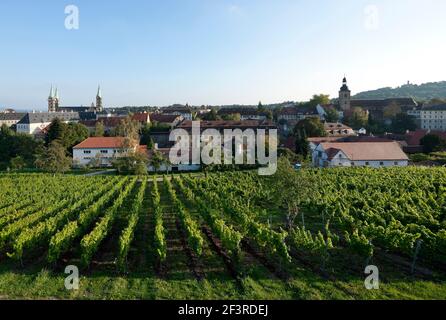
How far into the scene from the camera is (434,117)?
302ft

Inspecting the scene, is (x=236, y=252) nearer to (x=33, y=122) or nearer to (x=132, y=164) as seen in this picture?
(x=132, y=164)

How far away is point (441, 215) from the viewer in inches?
859

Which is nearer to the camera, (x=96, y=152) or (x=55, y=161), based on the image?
(x=55, y=161)

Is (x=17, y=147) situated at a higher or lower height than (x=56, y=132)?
lower

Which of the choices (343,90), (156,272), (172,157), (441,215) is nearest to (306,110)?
(343,90)

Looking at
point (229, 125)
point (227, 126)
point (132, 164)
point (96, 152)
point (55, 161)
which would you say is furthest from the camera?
point (229, 125)

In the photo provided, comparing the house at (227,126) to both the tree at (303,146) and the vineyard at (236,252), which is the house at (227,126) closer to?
the tree at (303,146)

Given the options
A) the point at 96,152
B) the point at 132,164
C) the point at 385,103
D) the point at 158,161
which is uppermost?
the point at 385,103

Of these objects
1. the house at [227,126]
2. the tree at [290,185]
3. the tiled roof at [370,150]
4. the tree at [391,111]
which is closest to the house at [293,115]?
the tree at [391,111]

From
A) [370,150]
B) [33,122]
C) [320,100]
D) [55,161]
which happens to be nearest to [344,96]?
[320,100]

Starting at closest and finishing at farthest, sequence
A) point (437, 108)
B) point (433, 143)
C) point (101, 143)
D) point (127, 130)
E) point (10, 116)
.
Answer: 1. point (101, 143)
2. point (433, 143)
3. point (127, 130)
4. point (437, 108)
5. point (10, 116)

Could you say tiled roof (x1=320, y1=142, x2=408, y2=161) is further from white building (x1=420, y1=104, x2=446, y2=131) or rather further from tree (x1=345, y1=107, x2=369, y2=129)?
white building (x1=420, y1=104, x2=446, y2=131)

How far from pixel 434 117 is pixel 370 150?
169 ft
